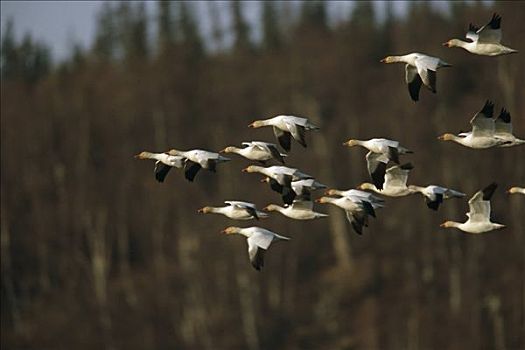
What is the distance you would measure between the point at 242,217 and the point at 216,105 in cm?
3191

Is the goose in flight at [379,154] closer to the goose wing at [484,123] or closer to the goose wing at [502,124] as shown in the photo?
Result: the goose wing at [484,123]

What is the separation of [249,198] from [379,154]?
2501 cm

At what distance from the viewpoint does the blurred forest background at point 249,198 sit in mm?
42250

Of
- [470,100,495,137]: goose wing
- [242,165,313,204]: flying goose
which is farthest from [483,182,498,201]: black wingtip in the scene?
[242,165,313,204]: flying goose

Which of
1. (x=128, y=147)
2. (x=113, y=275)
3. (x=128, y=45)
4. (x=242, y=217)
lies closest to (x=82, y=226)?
(x=113, y=275)

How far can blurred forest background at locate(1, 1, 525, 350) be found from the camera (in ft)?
139

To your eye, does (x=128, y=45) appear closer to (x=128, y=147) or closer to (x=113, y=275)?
(x=128, y=147)

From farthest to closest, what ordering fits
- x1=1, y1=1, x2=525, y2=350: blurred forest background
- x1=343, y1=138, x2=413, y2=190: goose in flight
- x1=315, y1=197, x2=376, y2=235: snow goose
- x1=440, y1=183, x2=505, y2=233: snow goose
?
x1=1, y1=1, x2=525, y2=350: blurred forest background, x1=440, y1=183, x2=505, y2=233: snow goose, x1=315, y1=197, x2=376, y2=235: snow goose, x1=343, y1=138, x2=413, y2=190: goose in flight

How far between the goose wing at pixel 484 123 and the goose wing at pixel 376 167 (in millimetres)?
1282

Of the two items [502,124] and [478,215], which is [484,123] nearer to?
[502,124]

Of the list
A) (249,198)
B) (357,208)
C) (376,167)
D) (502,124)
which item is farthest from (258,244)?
(249,198)

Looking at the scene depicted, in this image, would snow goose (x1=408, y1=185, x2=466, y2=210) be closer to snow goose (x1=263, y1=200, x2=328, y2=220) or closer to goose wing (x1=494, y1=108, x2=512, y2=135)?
goose wing (x1=494, y1=108, x2=512, y2=135)

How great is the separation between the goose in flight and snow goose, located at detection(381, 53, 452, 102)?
25.8 inches

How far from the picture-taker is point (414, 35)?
52250 millimetres
